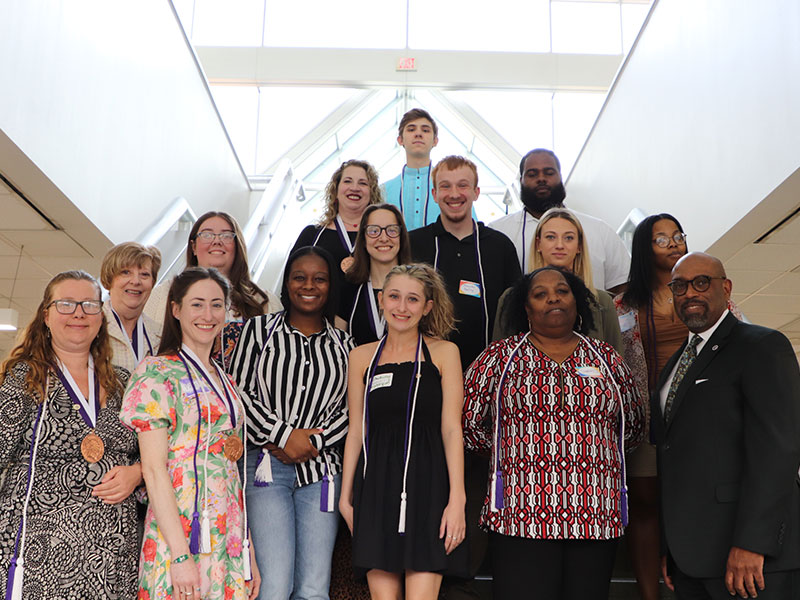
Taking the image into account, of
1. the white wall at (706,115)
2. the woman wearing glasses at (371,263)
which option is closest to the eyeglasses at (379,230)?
the woman wearing glasses at (371,263)

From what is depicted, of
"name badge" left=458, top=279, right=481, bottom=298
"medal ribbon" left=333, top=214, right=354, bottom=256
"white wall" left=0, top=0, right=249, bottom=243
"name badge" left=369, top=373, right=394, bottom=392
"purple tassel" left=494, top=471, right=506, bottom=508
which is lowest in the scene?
"purple tassel" left=494, top=471, right=506, bottom=508

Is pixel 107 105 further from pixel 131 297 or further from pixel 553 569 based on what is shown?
pixel 553 569

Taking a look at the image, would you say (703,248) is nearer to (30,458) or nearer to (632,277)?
(632,277)

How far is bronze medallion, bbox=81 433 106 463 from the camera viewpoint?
273 centimetres

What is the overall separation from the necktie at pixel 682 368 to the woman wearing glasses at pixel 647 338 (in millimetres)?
299

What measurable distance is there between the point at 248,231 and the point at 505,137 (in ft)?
25.3

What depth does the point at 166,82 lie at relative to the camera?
7.34 m

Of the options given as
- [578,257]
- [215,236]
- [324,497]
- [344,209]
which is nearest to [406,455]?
[324,497]

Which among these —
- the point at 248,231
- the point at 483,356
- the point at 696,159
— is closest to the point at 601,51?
the point at 696,159

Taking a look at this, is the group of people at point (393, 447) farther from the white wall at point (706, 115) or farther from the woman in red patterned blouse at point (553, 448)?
the white wall at point (706, 115)

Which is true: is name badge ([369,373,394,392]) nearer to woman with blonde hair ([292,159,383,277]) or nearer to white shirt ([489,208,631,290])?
woman with blonde hair ([292,159,383,277])

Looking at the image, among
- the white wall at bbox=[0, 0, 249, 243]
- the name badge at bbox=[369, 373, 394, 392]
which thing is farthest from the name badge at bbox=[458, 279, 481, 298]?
the white wall at bbox=[0, 0, 249, 243]

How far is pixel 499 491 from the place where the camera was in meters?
2.93

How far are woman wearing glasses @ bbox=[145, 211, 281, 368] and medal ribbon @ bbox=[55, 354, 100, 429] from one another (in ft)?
3.22
